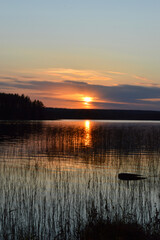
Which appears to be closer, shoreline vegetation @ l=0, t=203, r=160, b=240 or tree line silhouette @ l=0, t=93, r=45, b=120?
shoreline vegetation @ l=0, t=203, r=160, b=240

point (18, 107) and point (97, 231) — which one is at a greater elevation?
point (18, 107)

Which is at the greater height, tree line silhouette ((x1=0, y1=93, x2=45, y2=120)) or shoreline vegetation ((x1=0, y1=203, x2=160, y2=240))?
tree line silhouette ((x1=0, y1=93, x2=45, y2=120))

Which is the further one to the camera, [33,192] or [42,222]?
[33,192]

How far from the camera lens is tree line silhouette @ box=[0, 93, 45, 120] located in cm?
13900

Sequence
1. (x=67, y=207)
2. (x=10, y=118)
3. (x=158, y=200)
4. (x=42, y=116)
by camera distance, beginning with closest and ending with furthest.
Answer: (x=67, y=207), (x=158, y=200), (x=10, y=118), (x=42, y=116)

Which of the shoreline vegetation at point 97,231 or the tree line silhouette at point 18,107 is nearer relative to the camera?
the shoreline vegetation at point 97,231

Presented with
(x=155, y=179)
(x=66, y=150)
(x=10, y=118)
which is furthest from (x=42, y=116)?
(x=155, y=179)

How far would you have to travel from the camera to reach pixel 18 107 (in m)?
144

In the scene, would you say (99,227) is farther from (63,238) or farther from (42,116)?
(42,116)

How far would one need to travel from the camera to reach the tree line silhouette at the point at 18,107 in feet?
456

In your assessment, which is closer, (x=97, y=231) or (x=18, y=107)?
(x=97, y=231)

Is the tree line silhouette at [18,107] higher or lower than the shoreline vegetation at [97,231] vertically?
higher

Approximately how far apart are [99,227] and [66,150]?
68.5ft

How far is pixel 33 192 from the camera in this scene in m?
13.2
